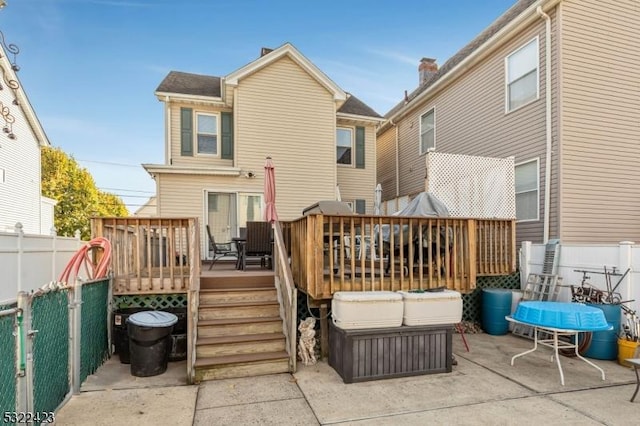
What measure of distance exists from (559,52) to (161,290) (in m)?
8.56

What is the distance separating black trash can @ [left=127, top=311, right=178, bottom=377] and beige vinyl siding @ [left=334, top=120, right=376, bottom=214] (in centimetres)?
793

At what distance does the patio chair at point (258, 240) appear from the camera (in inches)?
268

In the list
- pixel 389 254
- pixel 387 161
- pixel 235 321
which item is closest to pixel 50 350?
pixel 235 321

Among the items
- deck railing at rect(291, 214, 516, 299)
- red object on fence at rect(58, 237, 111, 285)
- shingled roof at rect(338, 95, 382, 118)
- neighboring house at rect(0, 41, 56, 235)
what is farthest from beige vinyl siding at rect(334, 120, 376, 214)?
neighboring house at rect(0, 41, 56, 235)

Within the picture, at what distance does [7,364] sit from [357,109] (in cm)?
1138

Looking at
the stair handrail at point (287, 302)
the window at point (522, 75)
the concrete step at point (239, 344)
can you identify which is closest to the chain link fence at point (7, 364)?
the concrete step at point (239, 344)

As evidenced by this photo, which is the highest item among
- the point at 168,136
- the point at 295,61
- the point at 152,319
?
the point at 295,61

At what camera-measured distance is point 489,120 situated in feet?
29.3

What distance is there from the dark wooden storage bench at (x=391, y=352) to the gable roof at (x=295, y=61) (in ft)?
25.8

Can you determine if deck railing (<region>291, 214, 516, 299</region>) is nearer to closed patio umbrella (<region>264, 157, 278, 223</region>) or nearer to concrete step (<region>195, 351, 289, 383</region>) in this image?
concrete step (<region>195, 351, 289, 383</region>)

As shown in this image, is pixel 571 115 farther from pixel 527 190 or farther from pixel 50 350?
pixel 50 350

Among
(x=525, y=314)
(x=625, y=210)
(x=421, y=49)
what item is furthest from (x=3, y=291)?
(x=421, y=49)

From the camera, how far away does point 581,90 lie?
717 centimetres

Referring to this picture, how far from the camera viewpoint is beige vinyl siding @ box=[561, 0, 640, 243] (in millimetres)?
7062
